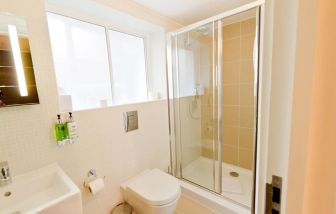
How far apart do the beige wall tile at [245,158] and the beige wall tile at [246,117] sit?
1.28ft

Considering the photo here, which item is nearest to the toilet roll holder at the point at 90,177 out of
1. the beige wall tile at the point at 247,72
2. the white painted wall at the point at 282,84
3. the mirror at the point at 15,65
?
the mirror at the point at 15,65

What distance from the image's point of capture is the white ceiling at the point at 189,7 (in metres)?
1.71

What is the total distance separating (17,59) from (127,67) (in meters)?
1.17

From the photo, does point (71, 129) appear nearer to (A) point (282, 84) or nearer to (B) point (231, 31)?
(A) point (282, 84)

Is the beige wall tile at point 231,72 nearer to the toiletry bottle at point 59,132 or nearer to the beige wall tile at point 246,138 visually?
the beige wall tile at point 246,138

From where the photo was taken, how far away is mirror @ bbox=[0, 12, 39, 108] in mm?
968

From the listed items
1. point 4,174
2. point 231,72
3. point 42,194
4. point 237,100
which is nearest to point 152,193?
point 42,194

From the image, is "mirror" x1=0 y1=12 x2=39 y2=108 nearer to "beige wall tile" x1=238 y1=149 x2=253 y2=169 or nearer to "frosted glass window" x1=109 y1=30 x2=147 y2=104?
"frosted glass window" x1=109 y1=30 x2=147 y2=104

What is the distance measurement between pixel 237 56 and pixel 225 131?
3.70 ft

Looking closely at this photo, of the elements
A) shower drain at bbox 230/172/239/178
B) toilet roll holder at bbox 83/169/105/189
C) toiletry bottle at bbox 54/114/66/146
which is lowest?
shower drain at bbox 230/172/239/178

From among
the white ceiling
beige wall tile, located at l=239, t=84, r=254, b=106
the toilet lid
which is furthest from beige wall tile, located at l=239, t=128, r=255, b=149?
the white ceiling

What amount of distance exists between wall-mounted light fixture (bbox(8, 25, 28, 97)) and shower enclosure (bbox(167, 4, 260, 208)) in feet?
4.90

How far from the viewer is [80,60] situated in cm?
165

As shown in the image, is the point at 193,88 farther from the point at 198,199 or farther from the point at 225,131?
the point at 198,199
